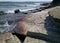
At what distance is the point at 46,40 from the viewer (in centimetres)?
499

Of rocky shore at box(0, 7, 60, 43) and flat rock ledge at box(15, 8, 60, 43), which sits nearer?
rocky shore at box(0, 7, 60, 43)

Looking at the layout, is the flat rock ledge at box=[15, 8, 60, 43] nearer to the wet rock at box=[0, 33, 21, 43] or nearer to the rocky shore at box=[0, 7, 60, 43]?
the rocky shore at box=[0, 7, 60, 43]

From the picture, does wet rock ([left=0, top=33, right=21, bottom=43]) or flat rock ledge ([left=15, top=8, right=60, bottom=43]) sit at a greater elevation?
flat rock ledge ([left=15, top=8, right=60, bottom=43])

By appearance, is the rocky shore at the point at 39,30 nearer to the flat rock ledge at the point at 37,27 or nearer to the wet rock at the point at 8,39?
the flat rock ledge at the point at 37,27

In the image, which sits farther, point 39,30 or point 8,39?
point 39,30

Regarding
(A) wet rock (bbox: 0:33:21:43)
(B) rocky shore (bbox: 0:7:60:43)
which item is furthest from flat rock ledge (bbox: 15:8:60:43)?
(A) wet rock (bbox: 0:33:21:43)

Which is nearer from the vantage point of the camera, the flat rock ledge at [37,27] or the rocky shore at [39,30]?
the rocky shore at [39,30]

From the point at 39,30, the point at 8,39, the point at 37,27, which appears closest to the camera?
the point at 8,39

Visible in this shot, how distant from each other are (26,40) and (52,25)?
905mm

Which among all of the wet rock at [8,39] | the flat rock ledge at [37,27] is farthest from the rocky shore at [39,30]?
the wet rock at [8,39]

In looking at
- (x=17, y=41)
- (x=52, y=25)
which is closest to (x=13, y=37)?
(x=17, y=41)

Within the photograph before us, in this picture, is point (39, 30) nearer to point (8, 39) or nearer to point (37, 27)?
point (37, 27)

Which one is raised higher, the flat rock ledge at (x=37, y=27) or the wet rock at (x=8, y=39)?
the flat rock ledge at (x=37, y=27)

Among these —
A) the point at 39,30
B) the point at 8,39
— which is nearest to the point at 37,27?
the point at 39,30
